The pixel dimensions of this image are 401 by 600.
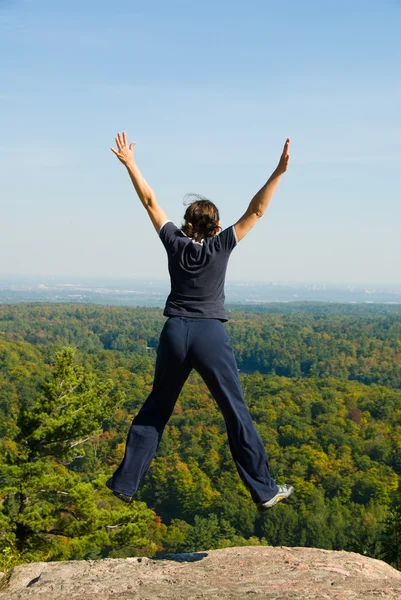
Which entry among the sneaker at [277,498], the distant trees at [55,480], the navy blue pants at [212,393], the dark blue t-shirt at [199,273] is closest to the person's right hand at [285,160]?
the dark blue t-shirt at [199,273]

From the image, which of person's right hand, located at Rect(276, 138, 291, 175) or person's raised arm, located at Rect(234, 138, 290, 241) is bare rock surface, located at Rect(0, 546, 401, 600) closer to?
person's raised arm, located at Rect(234, 138, 290, 241)

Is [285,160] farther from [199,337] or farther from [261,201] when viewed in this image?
[199,337]

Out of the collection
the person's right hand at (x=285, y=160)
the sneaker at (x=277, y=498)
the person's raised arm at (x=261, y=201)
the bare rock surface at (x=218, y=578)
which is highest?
the person's right hand at (x=285, y=160)

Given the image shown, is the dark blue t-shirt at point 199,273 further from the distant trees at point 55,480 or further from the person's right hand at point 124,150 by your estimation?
the distant trees at point 55,480

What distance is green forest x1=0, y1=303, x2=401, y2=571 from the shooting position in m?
10.5

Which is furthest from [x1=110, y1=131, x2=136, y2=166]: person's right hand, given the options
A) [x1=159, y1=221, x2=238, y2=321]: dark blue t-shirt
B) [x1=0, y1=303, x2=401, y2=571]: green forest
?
[x1=0, y1=303, x2=401, y2=571]: green forest

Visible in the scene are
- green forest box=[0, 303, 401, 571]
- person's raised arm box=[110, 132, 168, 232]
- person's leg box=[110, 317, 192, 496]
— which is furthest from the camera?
green forest box=[0, 303, 401, 571]

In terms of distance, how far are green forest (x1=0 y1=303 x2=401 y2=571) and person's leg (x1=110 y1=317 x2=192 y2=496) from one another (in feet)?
4.48

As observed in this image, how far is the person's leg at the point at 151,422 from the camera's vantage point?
351 centimetres

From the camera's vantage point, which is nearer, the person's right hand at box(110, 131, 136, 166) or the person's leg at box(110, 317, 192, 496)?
the person's leg at box(110, 317, 192, 496)

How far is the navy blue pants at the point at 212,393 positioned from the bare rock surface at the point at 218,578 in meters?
0.48

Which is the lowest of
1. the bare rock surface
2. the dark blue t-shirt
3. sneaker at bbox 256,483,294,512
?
the bare rock surface

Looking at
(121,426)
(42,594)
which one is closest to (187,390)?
(121,426)

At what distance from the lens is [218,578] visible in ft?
11.4
